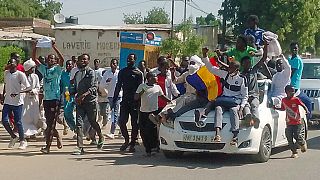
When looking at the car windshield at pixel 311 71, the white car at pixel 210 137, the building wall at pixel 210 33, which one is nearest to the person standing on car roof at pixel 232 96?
the white car at pixel 210 137

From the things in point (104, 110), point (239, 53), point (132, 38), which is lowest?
point (104, 110)

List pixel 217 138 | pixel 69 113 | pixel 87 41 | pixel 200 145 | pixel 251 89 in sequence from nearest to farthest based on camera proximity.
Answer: pixel 217 138, pixel 200 145, pixel 251 89, pixel 69 113, pixel 87 41

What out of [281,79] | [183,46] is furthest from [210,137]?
[183,46]

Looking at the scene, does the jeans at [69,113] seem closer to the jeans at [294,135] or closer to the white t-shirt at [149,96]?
the white t-shirt at [149,96]

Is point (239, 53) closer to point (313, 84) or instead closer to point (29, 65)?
point (29, 65)

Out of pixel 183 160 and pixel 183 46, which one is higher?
pixel 183 46

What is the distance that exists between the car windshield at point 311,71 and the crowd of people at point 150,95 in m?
5.21

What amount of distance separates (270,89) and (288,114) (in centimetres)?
75

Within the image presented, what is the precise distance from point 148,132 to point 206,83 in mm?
1484

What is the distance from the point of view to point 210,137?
37.9 feet

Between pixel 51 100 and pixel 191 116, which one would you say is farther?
pixel 51 100

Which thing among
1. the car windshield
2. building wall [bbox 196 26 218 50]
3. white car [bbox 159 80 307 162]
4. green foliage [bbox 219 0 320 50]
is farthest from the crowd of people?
building wall [bbox 196 26 218 50]

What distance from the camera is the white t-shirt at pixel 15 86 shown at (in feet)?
43.8

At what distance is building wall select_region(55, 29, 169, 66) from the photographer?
4812 centimetres
